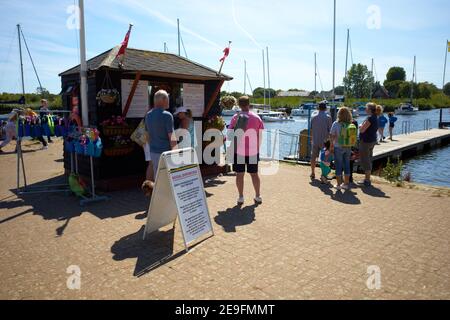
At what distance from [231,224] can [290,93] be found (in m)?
132

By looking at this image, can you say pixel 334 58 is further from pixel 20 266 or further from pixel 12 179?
pixel 20 266

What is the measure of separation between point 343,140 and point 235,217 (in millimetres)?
3419

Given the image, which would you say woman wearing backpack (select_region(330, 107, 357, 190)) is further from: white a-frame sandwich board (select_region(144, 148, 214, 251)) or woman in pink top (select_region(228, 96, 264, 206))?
white a-frame sandwich board (select_region(144, 148, 214, 251))

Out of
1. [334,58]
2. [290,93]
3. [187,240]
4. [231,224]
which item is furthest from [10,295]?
[290,93]

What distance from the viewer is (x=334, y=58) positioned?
101 ft

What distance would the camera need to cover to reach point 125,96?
8102 millimetres

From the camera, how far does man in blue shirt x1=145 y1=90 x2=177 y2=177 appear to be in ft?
18.3

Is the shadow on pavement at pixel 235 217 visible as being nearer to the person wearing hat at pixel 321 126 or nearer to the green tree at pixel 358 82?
the person wearing hat at pixel 321 126

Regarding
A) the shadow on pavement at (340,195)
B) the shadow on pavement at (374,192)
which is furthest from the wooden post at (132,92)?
the shadow on pavement at (374,192)

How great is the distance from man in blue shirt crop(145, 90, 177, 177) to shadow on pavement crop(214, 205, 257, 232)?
4.93 ft

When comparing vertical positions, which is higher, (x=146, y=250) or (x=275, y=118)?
(x=275, y=118)

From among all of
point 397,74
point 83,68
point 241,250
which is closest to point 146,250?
point 241,250

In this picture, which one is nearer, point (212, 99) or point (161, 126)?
point (161, 126)

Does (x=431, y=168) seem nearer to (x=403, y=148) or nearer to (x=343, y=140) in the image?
(x=403, y=148)
